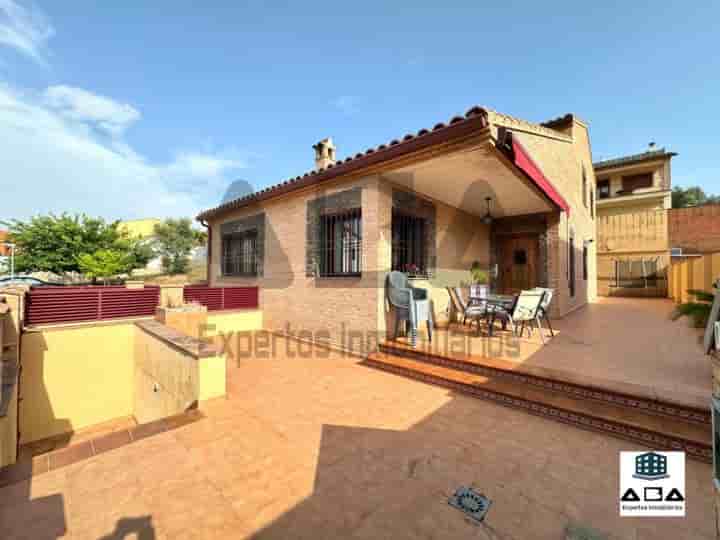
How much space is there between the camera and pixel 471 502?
71.6 inches

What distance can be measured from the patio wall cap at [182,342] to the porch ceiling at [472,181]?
3.66m

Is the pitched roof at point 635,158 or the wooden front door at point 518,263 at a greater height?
the pitched roof at point 635,158

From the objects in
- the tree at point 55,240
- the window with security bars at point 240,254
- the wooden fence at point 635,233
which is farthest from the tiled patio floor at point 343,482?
the wooden fence at point 635,233

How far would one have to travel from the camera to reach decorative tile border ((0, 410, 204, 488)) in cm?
206

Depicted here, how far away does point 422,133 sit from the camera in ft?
12.8

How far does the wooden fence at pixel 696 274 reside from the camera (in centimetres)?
931

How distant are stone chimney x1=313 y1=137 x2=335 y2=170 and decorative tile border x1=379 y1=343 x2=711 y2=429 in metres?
6.32

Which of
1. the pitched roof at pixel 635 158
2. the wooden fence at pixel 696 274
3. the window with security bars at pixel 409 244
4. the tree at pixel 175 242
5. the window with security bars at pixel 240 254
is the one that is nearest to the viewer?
the window with security bars at pixel 409 244

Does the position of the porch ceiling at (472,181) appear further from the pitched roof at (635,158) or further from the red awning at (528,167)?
the pitched roof at (635,158)

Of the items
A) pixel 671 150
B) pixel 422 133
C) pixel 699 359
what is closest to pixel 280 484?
pixel 422 133

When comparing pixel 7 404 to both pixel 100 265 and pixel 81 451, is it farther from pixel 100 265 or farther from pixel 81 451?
pixel 100 265

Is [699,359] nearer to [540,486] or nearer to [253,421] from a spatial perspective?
[540,486]

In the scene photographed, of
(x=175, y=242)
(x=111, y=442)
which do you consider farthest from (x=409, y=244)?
(x=175, y=242)

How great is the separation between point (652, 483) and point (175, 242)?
30268 millimetres
